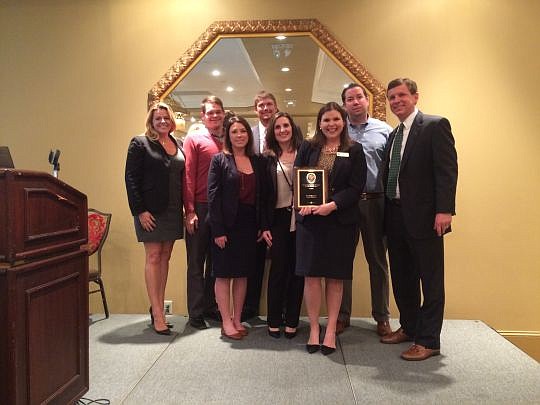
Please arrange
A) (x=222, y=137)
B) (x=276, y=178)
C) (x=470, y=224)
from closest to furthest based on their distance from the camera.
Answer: (x=276, y=178) → (x=222, y=137) → (x=470, y=224)

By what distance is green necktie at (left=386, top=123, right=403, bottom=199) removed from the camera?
250 cm

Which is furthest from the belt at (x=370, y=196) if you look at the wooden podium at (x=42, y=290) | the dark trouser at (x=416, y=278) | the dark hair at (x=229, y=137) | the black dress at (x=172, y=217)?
the wooden podium at (x=42, y=290)

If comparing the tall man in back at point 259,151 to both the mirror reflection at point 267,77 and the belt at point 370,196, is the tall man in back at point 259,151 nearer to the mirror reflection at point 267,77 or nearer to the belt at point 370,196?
the mirror reflection at point 267,77

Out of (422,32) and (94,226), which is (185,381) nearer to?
(94,226)

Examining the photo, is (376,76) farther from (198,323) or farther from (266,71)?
(198,323)

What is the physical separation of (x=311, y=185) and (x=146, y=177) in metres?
1.14

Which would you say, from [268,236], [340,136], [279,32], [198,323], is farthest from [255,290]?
[279,32]

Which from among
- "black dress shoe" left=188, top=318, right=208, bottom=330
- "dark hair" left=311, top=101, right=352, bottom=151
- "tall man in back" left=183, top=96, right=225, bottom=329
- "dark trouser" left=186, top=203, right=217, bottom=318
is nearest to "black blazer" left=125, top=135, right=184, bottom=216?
"tall man in back" left=183, top=96, right=225, bottom=329

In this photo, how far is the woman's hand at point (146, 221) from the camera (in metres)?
2.77

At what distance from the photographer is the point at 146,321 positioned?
3205 mm

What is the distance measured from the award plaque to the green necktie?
419 mm

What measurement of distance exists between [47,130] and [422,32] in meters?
3.14

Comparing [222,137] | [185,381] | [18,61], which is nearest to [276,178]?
[222,137]

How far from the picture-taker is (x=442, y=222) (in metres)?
2.33
